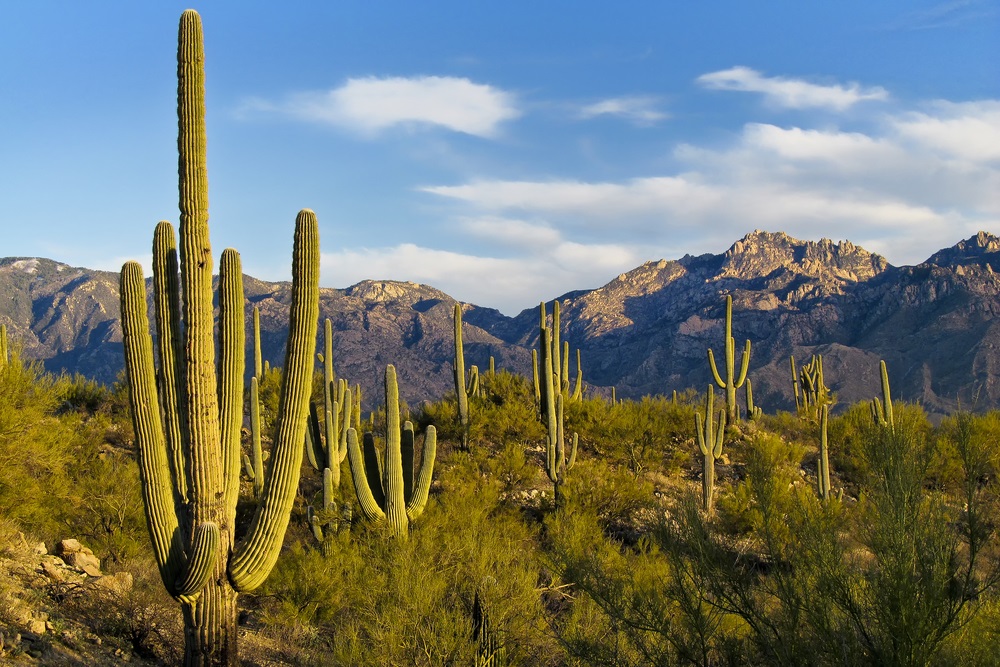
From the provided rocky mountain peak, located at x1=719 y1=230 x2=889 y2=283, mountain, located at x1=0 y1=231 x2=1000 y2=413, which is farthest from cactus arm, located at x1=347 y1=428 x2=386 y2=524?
rocky mountain peak, located at x1=719 y1=230 x2=889 y2=283

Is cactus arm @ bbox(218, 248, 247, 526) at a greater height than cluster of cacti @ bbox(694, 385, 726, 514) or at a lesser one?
greater

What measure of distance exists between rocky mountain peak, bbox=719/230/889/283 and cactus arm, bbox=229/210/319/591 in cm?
16653

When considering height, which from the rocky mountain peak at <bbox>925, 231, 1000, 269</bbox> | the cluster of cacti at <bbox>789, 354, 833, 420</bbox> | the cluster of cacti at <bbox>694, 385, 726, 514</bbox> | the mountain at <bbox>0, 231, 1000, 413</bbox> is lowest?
the cluster of cacti at <bbox>694, 385, 726, 514</bbox>

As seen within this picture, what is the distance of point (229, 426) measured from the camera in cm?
862

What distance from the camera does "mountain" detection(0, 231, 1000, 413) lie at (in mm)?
102875

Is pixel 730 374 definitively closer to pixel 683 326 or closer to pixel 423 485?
pixel 423 485

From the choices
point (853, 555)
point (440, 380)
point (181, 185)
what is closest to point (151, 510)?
point (181, 185)

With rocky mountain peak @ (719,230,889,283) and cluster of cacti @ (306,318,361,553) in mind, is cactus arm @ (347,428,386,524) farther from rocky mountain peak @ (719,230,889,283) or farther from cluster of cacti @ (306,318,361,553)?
rocky mountain peak @ (719,230,889,283)

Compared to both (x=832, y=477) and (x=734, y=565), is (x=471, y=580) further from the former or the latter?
(x=832, y=477)

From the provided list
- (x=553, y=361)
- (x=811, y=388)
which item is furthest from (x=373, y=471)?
(x=811, y=388)

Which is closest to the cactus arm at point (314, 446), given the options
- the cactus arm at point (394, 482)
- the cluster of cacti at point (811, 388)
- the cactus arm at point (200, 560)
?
the cactus arm at point (394, 482)

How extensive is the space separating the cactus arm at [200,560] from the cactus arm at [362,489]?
587 cm

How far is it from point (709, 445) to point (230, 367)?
16180 millimetres

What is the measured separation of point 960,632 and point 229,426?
6545 mm
